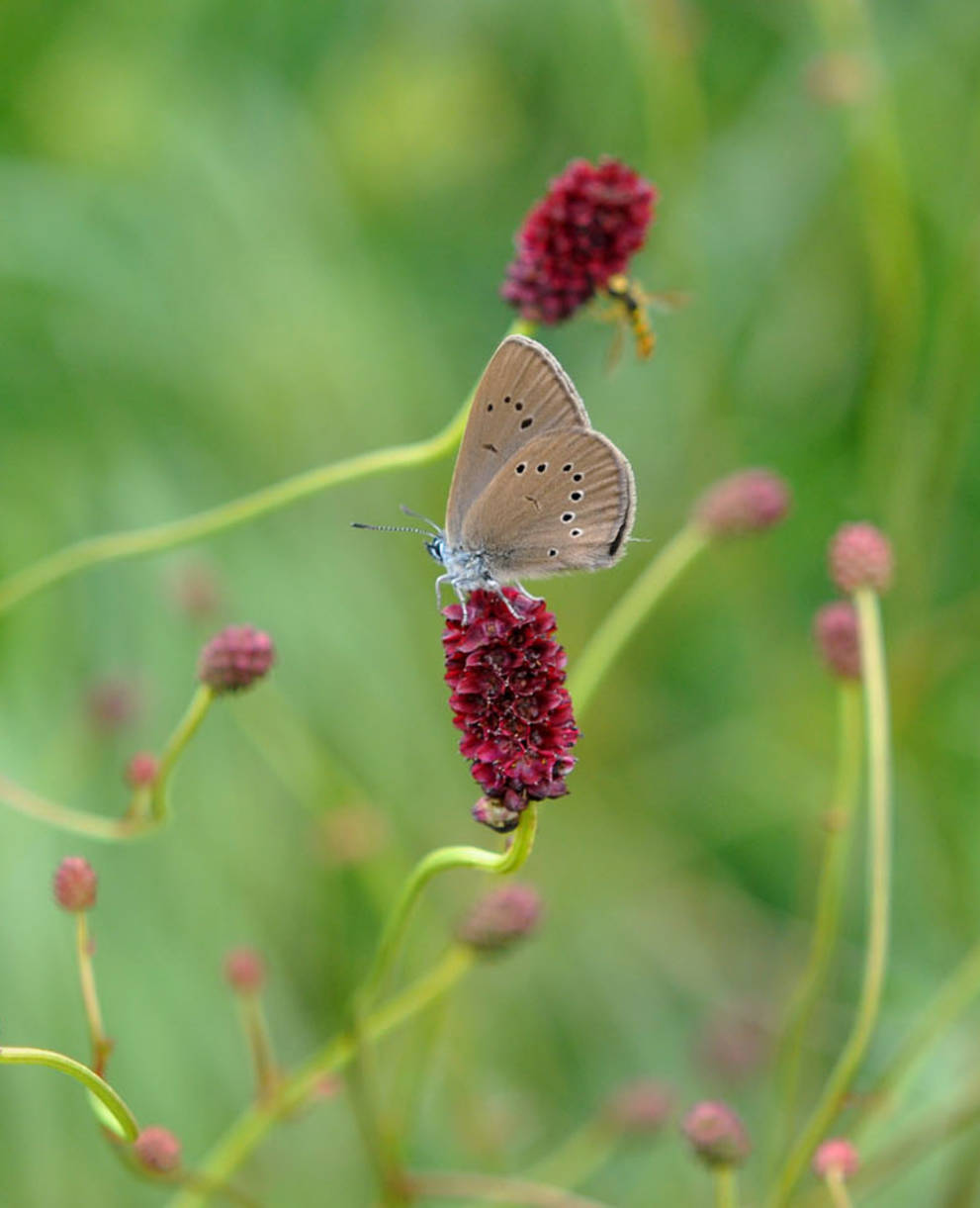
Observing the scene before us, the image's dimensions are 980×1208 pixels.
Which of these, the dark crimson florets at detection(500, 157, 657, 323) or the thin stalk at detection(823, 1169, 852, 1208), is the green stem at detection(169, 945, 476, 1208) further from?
the dark crimson florets at detection(500, 157, 657, 323)

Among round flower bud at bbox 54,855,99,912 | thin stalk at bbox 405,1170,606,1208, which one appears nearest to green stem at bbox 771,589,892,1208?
thin stalk at bbox 405,1170,606,1208

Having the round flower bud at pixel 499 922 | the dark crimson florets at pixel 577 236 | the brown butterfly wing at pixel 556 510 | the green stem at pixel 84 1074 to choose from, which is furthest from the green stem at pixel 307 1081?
the dark crimson florets at pixel 577 236

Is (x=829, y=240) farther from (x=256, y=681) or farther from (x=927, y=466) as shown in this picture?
(x=256, y=681)

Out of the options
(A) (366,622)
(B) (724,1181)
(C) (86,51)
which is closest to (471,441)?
(B) (724,1181)

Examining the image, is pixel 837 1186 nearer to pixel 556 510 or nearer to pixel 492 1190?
pixel 492 1190

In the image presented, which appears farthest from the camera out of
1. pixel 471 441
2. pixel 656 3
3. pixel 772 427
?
pixel 772 427

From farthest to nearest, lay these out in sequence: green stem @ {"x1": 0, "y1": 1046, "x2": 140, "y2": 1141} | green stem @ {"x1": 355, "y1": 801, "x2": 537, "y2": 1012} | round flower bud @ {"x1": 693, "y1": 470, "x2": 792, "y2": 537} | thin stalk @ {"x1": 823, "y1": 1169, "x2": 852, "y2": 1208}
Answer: round flower bud @ {"x1": 693, "y1": 470, "x2": 792, "y2": 537} → thin stalk @ {"x1": 823, "y1": 1169, "x2": 852, "y2": 1208} → green stem @ {"x1": 355, "y1": 801, "x2": 537, "y2": 1012} → green stem @ {"x1": 0, "y1": 1046, "x2": 140, "y2": 1141}

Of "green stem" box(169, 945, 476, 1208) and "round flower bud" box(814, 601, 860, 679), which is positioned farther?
"round flower bud" box(814, 601, 860, 679)

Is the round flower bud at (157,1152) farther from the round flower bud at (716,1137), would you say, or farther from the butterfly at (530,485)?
the butterfly at (530,485)

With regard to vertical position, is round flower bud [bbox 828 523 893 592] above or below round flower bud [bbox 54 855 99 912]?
above
